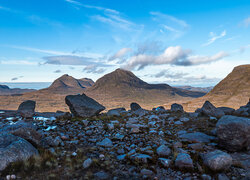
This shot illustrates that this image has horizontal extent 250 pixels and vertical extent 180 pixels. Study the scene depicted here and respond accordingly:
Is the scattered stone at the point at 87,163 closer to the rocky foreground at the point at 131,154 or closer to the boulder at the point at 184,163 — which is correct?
the rocky foreground at the point at 131,154

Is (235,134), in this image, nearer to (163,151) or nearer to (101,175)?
(163,151)

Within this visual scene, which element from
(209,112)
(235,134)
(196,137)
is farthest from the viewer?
(209,112)

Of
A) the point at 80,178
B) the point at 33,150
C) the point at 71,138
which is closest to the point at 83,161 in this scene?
the point at 80,178

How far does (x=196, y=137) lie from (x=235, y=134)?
205 centimetres

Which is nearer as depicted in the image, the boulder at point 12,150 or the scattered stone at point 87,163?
the boulder at point 12,150

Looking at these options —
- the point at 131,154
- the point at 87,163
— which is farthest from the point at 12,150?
the point at 131,154

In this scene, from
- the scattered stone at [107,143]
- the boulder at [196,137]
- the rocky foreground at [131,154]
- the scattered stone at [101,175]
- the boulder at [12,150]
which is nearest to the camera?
the scattered stone at [101,175]

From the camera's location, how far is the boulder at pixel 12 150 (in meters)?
5.60

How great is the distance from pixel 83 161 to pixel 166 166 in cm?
316

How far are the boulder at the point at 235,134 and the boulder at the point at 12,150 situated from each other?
8294 mm

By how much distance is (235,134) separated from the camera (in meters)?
7.11

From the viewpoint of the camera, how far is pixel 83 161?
20.5ft

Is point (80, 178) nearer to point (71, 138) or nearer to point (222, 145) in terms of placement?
point (71, 138)

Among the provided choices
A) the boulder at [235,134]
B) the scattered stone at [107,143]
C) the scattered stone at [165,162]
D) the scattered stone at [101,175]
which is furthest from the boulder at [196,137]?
the scattered stone at [101,175]
